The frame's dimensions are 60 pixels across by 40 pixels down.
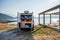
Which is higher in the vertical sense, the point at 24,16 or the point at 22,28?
the point at 24,16

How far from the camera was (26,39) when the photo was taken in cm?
735

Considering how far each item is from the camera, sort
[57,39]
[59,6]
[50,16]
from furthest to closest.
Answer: [50,16] → [59,6] → [57,39]

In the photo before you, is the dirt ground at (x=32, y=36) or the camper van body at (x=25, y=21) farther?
the camper van body at (x=25, y=21)

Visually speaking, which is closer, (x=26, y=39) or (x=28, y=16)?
(x=26, y=39)

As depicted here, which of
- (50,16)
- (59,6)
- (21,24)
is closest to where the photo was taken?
(59,6)

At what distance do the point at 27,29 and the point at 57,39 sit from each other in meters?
4.97

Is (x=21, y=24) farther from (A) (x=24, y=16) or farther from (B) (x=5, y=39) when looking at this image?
(B) (x=5, y=39)

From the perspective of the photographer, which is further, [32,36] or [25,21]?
[25,21]

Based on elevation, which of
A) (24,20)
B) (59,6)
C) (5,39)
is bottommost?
(5,39)

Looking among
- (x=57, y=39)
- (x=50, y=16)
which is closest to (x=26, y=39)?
(x=57, y=39)

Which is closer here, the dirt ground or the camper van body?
the dirt ground

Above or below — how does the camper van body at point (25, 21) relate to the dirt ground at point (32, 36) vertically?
above

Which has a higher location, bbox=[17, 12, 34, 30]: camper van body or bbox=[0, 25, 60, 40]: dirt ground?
bbox=[17, 12, 34, 30]: camper van body

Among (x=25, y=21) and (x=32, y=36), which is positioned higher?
(x=25, y=21)
